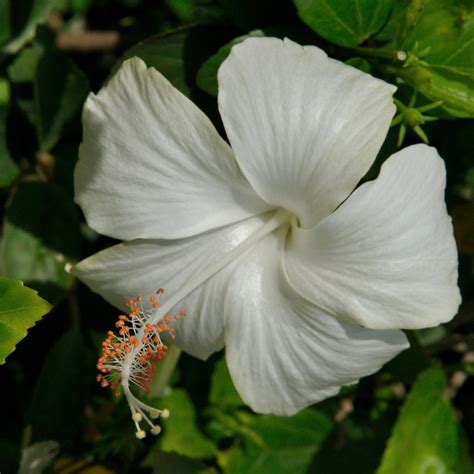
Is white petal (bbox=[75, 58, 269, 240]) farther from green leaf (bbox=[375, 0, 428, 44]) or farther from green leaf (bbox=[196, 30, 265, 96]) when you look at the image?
green leaf (bbox=[375, 0, 428, 44])

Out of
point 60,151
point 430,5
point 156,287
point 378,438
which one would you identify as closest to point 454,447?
point 378,438

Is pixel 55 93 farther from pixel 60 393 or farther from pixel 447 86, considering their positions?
pixel 447 86

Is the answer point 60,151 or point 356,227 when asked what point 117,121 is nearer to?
point 356,227

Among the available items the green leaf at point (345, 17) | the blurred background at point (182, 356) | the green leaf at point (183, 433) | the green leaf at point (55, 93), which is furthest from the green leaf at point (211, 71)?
the green leaf at point (183, 433)

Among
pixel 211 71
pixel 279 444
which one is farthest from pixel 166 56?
pixel 279 444

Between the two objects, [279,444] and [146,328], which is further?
[279,444]
